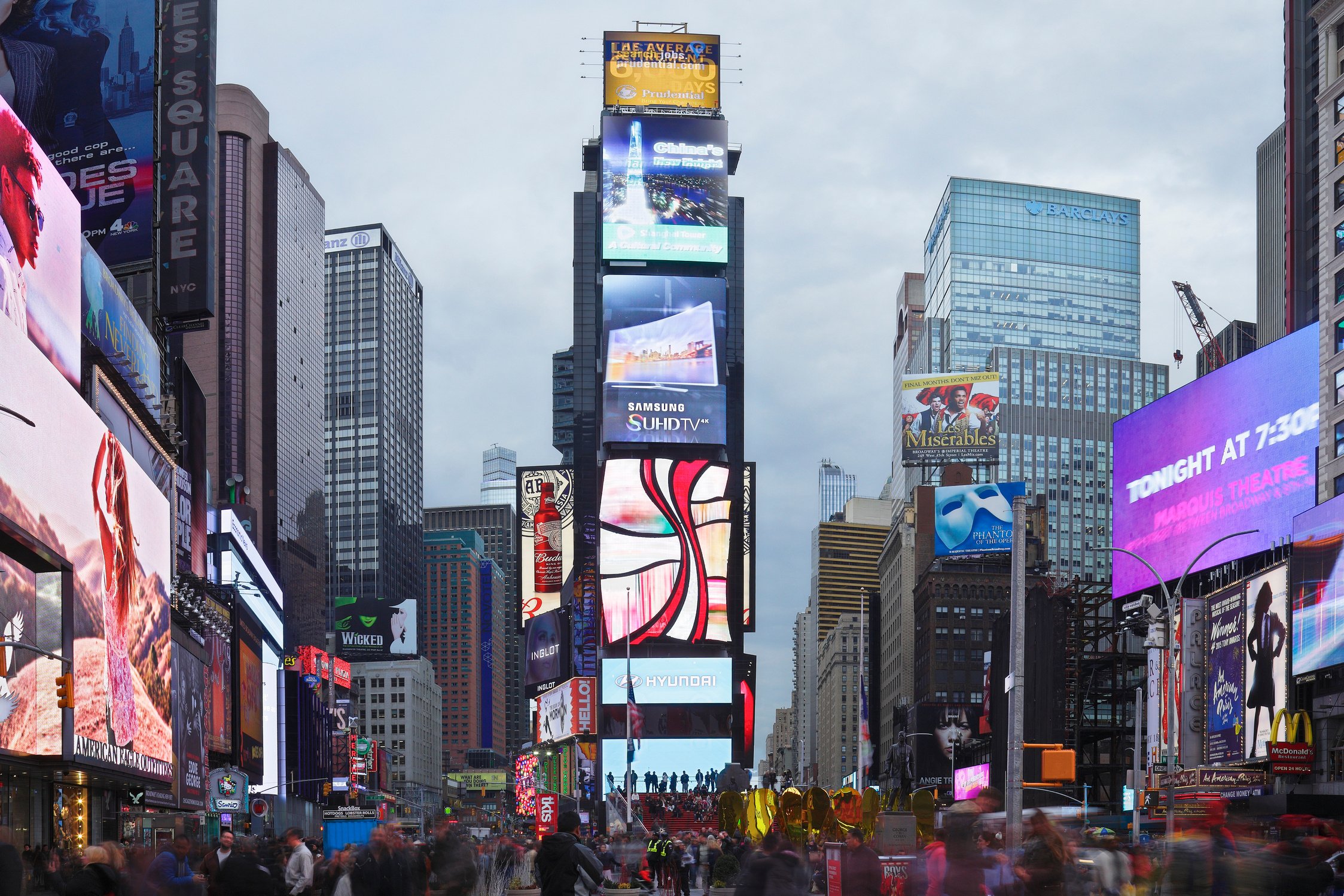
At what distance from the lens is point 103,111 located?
63.0 meters

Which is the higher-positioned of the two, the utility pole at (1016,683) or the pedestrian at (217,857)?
the utility pole at (1016,683)

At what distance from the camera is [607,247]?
128250 mm

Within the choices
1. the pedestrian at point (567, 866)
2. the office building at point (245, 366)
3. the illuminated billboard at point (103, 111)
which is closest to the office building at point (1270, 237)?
the office building at point (245, 366)

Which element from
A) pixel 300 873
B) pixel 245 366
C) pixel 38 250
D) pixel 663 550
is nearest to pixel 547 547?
pixel 245 366

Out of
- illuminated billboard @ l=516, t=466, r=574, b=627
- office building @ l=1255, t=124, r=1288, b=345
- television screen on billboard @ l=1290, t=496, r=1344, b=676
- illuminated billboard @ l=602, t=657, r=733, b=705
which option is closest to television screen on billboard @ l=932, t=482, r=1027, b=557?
office building @ l=1255, t=124, r=1288, b=345

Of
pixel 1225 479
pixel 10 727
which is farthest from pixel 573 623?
pixel 10 727

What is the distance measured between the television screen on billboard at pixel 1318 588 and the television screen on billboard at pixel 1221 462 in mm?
8057

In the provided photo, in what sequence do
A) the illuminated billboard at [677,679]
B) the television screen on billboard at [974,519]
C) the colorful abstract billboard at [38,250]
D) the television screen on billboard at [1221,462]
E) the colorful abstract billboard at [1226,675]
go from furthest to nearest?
the television screen on billboard at [974,519]
the illuminated billboard at [677,679]
the television screen on billboard at [1221,462]
the colorful abstract billboard at [1226,675]
the colorful abstract billboard at [38,250]

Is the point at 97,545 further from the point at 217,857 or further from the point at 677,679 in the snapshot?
the point at 677,679

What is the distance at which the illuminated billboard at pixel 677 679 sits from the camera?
394 feet

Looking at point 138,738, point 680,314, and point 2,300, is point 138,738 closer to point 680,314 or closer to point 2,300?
point 2,300

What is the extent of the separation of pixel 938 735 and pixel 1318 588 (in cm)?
9734

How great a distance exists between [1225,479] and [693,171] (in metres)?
65.6

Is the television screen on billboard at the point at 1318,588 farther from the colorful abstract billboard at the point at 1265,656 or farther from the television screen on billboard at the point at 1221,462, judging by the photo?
the television screen on billboard at the point at 1221,462
